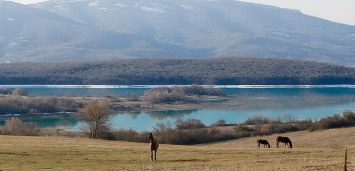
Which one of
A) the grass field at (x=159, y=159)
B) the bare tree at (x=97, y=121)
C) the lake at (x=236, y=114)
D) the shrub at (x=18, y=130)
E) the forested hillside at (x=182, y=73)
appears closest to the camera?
the grass field at (x=159, y=159)

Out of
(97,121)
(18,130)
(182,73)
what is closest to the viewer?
(97,121)

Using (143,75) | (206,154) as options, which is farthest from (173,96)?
(206,154)

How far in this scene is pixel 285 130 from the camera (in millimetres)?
49438

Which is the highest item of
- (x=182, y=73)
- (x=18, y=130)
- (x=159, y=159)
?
(x=182, y=73)

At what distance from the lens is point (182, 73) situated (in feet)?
479

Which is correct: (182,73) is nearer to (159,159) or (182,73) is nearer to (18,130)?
(18,130)

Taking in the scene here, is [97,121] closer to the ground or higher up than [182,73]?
closer to the ground

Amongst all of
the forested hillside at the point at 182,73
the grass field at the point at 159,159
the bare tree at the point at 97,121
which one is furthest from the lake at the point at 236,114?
the forested hillside at the point at 182,73

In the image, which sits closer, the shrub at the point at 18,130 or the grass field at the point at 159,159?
the grass field at the point at 159,159

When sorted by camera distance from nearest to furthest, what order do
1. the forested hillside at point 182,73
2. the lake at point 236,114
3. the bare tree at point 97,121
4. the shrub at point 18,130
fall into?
the bare tree at point 97,121
the shrub at point 18,130
the lake at point 236,114
the forested hillside at point 182,73

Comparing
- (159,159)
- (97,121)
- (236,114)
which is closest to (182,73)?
(236,114)

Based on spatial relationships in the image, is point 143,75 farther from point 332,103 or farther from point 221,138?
point 221,138

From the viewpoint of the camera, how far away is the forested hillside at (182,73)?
138625mm

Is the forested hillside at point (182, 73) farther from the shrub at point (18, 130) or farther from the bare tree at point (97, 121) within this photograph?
the bare tree at point (97, 121)
